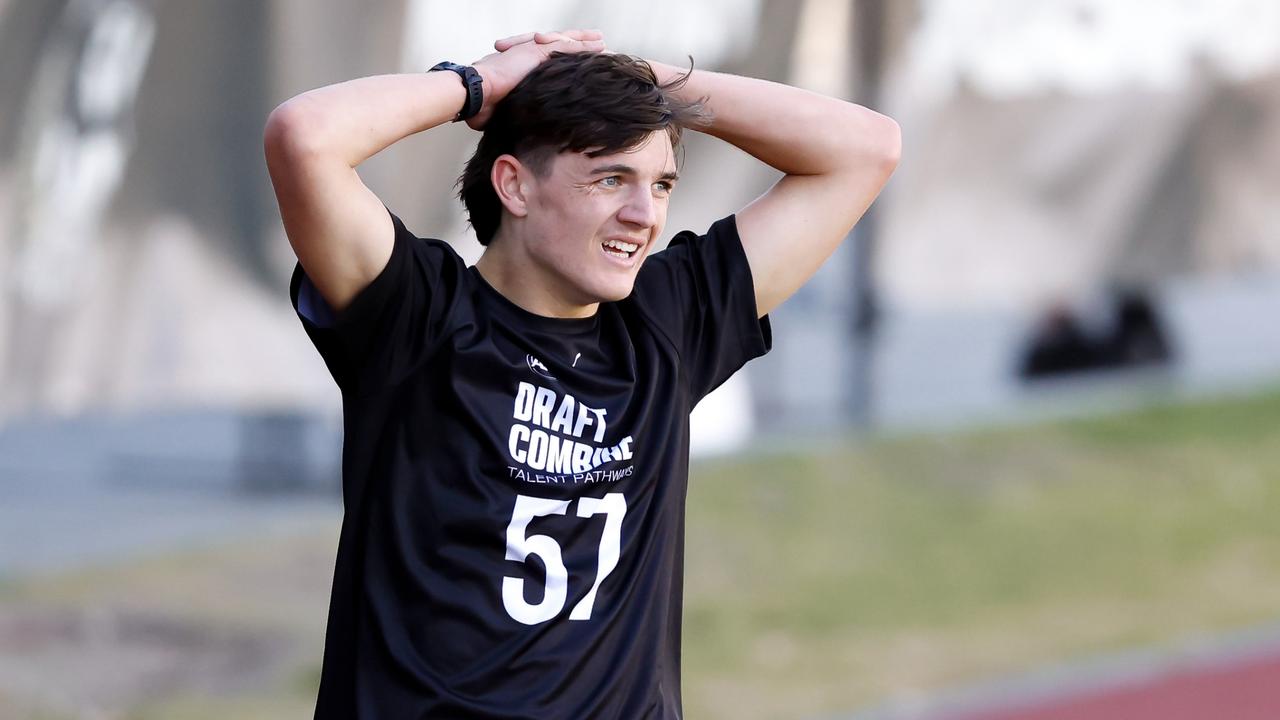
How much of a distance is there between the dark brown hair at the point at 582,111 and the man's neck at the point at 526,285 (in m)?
0.11

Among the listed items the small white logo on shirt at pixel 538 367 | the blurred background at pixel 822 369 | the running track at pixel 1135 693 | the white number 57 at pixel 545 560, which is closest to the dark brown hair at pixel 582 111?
the small white logo on shirt at pixel 538 367

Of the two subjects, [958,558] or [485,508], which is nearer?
[485,508]

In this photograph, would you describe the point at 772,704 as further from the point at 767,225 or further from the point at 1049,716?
the point at 767,225

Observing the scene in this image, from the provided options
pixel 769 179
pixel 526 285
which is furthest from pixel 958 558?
pixel 526 285

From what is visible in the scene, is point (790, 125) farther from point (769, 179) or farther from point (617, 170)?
point (769, 179)

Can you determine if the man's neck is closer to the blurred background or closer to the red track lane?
the blurred background

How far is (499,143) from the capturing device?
6.72 ft

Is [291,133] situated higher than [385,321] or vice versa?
[291,133]

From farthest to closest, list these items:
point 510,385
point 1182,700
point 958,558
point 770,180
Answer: point 958,558 → point 770,180 → point 1182,700 → point 510,385

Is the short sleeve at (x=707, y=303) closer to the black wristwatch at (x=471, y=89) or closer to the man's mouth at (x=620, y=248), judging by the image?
the man's mouth at (x=620, y=248)

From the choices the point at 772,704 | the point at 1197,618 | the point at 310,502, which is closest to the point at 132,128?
the point at 310,502

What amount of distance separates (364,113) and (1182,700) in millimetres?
4837

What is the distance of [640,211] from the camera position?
6.39 ft

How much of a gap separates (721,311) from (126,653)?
11.3ft
